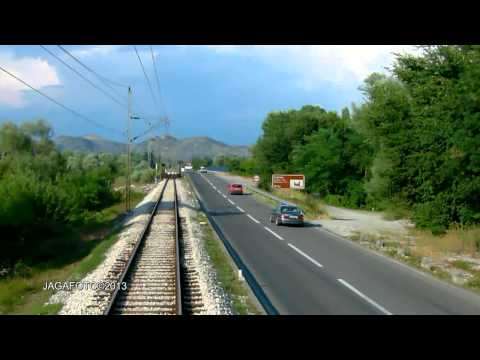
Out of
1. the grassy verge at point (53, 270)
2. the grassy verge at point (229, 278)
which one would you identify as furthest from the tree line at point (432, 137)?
the grassy verge at point (53, 270)

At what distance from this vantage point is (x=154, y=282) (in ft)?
42.3

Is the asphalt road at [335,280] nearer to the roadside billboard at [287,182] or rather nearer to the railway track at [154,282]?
the railway track at [154,282]

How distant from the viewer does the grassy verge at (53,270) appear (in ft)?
44.5

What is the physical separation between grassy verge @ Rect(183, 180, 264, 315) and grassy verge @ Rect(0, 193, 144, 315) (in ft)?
13.4

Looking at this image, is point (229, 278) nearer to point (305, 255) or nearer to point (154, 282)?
point (154, 282)

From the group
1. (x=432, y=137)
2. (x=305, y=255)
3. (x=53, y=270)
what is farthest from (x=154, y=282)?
(x=432, y=137)

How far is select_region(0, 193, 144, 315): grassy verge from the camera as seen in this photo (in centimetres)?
1355

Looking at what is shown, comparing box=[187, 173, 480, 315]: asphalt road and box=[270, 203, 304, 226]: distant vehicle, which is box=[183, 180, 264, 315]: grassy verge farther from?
box=[270, 203, 304, 226]: distant vehicle

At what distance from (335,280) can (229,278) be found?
3.21 m

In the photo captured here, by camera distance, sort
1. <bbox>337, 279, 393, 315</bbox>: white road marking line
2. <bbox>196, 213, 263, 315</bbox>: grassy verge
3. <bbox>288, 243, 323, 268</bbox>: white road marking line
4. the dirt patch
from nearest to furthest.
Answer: <bbox>337, 279, 393, 315</bbox>: white road marking line, <bbox>196, 213, 263, 315</bbox>: grassy verge, <bbox>288, 243, 323, 268</bbox>: white road marking line, the dirt patch

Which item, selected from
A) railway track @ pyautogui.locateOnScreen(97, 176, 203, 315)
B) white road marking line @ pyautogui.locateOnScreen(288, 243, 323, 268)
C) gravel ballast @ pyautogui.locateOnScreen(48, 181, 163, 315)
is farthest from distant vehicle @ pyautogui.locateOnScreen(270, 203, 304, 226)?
gravel ballast @ pyautogui.locateOnScreen(48, 181, 163, 315)
